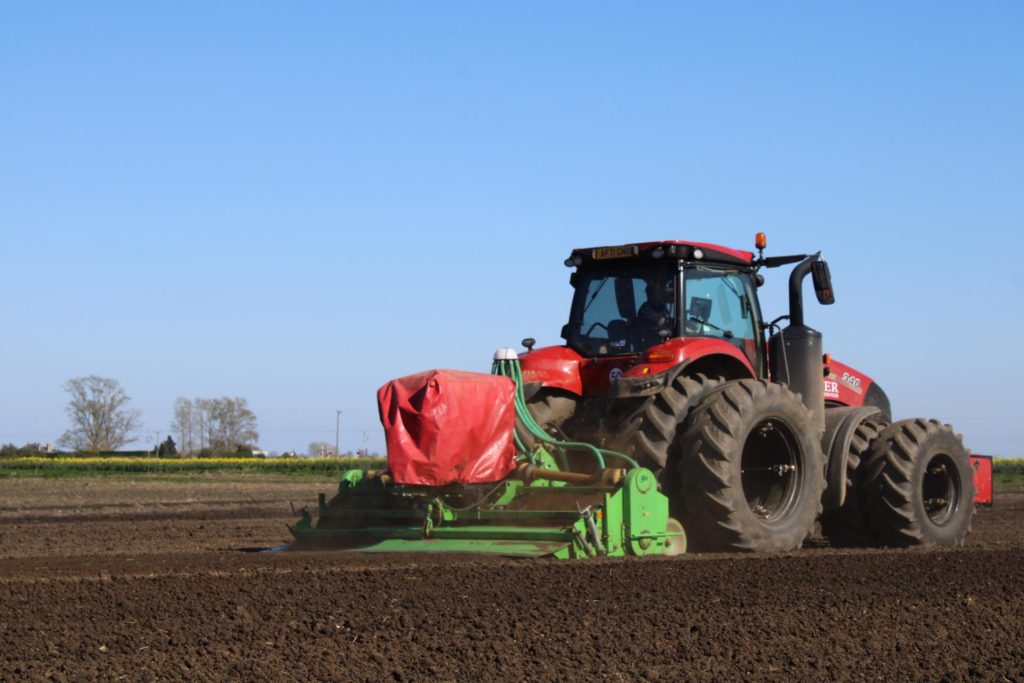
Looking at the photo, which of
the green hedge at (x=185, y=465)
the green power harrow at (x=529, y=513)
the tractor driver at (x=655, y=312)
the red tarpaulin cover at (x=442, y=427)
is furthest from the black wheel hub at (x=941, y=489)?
the green hedge at (x=185, y=465)

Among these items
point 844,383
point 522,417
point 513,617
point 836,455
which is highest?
point 844,383

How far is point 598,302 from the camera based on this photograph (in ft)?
34.0

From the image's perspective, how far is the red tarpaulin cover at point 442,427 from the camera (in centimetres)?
854

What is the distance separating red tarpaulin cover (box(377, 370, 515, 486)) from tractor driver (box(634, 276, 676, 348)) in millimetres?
1604

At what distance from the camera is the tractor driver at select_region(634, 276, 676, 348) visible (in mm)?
9836

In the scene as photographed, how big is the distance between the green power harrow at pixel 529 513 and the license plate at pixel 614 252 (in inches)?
52.6

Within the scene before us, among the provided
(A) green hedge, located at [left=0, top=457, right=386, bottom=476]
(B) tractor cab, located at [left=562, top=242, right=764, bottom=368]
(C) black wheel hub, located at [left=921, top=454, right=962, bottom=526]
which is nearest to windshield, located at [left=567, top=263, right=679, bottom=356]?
(B) tractor cab, located at [left=562, top=242, right=764, bottom=368]

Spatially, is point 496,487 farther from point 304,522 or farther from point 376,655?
point 376,655

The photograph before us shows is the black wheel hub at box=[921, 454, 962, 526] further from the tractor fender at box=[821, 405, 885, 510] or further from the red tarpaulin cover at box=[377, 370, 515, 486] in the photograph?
the red tarpaulin cover at box=[377, 370, 515, 486]

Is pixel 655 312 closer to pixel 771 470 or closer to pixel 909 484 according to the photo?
pixel 771 470

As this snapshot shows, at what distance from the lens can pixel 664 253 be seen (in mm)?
9836

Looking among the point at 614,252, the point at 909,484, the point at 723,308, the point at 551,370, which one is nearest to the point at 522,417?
the point at 551,370

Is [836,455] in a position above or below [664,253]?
below

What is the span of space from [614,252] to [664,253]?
0.49 m
